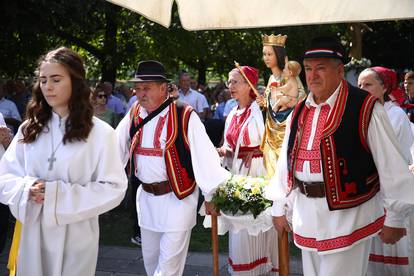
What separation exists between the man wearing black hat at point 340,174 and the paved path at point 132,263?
290 centimetres

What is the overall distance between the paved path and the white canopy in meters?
3.63

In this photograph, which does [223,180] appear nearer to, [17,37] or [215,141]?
[215,141]

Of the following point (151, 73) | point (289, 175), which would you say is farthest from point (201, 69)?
point (289, 175)

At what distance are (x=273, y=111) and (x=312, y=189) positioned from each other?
2.60m

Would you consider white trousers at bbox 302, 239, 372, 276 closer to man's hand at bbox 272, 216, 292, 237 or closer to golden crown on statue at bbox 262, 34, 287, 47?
man's hand at bbox 272, 216, 292, 237

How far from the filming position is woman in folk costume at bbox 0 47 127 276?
13.5 ft

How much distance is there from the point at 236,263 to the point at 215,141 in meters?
4.83

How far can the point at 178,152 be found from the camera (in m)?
5.85

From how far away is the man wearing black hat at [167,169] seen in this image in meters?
5.81

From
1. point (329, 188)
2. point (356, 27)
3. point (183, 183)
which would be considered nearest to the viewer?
point (329, 188)

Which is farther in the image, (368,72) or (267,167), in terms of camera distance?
(267,167)

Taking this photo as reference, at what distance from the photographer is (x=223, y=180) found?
5.90 meters

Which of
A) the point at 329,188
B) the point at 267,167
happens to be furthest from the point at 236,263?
the point at 329,188

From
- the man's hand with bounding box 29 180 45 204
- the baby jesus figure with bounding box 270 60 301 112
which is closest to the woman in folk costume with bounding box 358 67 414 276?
the baby jesus figure with bounding box 270 60 301 112
